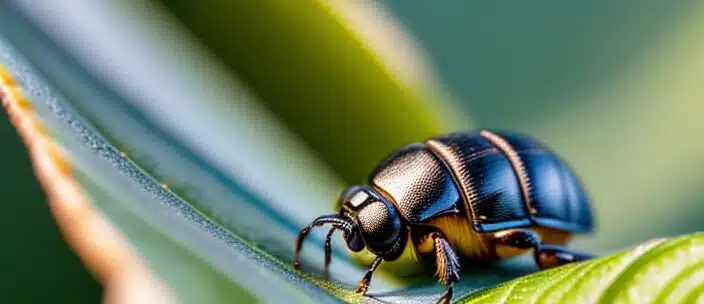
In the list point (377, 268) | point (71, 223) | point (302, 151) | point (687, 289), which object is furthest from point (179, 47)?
point (687, 289)

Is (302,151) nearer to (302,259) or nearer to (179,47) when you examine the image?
(179,47)

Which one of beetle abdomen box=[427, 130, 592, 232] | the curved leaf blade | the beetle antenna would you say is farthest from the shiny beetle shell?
the curved leaf blade

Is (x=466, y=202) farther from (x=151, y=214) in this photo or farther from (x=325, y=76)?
(x=151, y=214)

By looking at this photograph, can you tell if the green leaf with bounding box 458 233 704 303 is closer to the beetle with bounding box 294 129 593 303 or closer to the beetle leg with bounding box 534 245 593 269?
the beetle with bounding box 294 129 593 303

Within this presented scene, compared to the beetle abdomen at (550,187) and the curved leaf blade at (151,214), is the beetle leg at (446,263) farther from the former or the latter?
the curved leaf blade at (151,214)

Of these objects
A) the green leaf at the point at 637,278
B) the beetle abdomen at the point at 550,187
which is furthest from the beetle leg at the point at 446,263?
the green leaf at the point at 637,278
